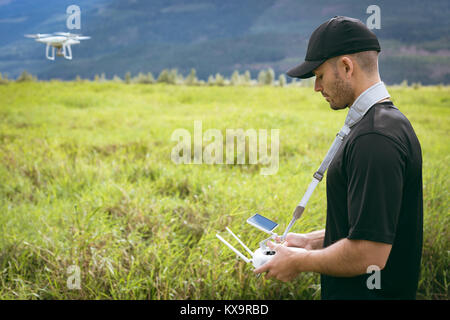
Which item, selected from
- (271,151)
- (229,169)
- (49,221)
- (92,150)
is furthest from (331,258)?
(92,150)

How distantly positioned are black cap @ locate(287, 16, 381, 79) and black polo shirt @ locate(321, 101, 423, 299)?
0.20 metres

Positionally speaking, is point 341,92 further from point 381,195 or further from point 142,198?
point 142,198

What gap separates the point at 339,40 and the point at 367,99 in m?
0.21

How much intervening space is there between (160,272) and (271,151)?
2971mm

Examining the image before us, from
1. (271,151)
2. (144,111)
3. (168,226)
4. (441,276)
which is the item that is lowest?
(441,276)

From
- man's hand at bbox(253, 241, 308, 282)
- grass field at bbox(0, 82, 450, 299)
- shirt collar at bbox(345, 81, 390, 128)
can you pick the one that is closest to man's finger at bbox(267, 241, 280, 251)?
man's hand at bbox(253, 241, 308, 282)

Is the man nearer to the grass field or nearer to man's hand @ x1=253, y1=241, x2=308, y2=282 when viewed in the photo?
man's hand @ x1=253, y1=241, x2=308, y2=282

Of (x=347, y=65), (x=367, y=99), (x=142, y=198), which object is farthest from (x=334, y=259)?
(x=142, y=198)

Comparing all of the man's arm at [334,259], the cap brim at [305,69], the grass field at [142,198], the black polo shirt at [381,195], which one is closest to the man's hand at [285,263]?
the man's arm at [334,259]

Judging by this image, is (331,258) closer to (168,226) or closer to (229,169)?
(168,226)

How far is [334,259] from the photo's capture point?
122 cm

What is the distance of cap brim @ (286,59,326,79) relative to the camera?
1.27 meters

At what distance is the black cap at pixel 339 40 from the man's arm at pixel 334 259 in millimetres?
597
